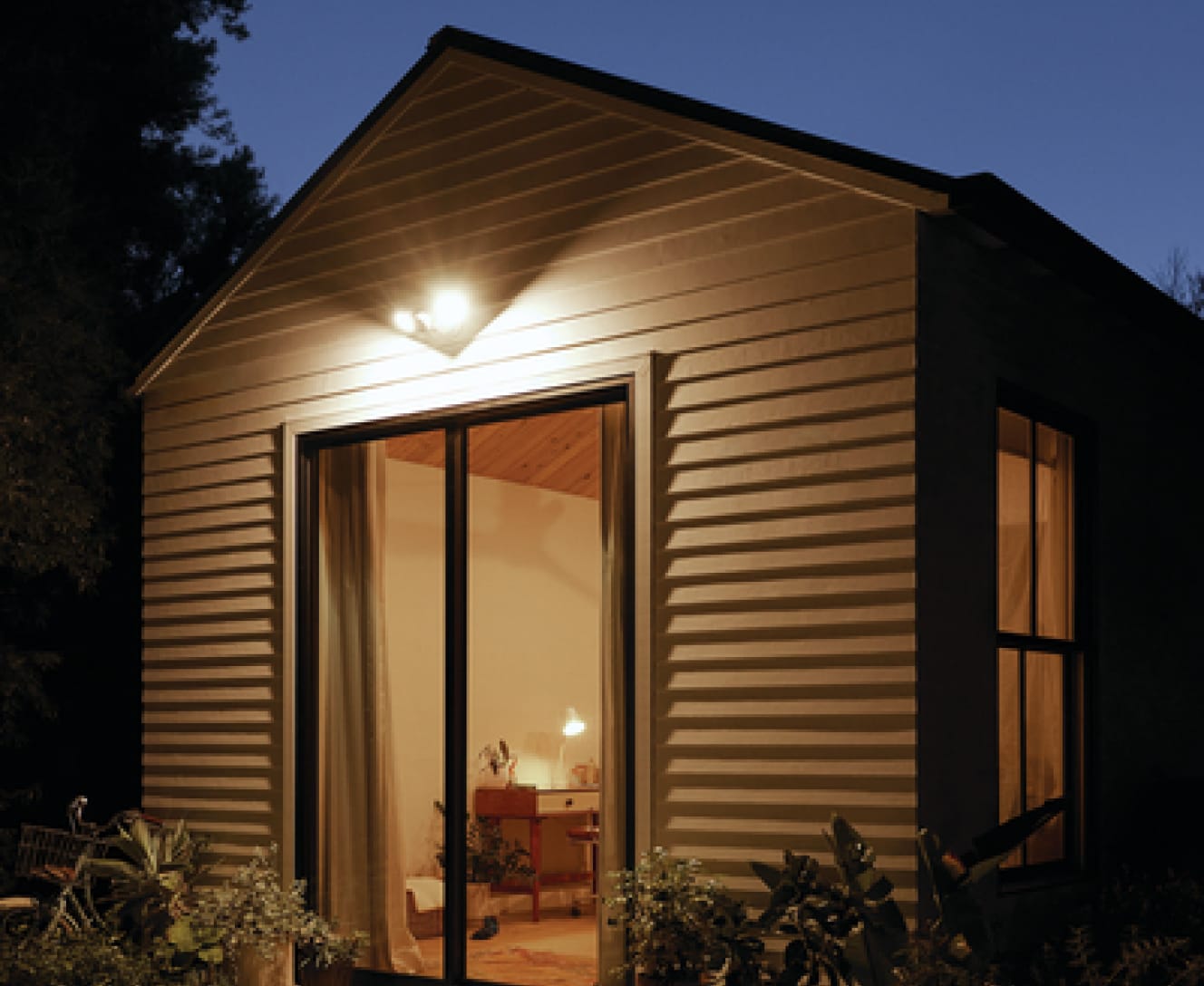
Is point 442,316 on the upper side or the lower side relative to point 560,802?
upper

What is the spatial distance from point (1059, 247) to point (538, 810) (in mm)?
3814

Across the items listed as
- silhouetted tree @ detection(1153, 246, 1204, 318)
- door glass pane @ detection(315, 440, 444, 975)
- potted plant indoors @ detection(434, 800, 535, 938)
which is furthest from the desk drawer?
silhouetted tree @ detection(1153, 246, 1204, 318)

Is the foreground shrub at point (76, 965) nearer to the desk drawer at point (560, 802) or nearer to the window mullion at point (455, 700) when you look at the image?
the window mullion at point (455, 700)

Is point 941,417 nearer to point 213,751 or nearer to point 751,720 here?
point 751,720

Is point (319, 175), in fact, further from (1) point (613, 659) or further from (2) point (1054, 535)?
(2) point (1054, 535)

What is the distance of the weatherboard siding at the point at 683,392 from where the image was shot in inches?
206

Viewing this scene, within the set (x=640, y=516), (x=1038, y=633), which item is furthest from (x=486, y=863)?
(x=1038, y=633)

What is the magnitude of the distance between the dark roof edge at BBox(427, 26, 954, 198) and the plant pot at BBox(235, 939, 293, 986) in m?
3.84

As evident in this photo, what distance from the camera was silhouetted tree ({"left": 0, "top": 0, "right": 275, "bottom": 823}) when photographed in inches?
→ 370

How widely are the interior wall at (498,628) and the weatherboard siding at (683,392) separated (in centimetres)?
61

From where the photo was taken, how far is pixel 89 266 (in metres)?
11.5

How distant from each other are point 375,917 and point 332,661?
3.81ft

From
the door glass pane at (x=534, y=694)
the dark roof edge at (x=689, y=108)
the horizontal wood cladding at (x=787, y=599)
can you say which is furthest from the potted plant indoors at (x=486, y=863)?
the dark roof edge at (x=689, y=108)

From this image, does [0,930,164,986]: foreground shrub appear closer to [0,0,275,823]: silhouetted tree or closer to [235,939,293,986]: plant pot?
[235,939,293,986]: plant pot
